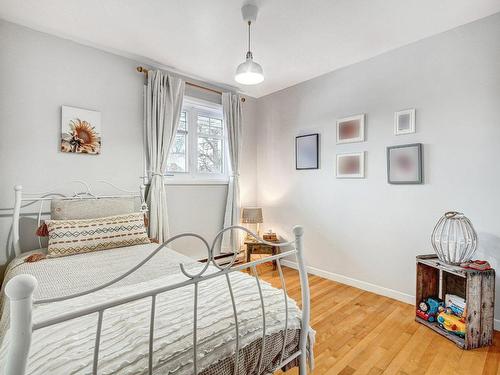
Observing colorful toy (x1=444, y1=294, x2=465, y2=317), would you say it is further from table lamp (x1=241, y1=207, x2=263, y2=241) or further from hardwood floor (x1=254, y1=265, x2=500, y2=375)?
table lamp (x1=241, y1=207, x2=263, y2=241)

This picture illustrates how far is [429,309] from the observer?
2.12 metres

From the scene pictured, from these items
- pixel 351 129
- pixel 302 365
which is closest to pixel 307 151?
pixel 351 129

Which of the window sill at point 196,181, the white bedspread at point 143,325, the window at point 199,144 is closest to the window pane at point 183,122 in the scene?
the window at point 199,144

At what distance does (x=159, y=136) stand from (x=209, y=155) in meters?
0.82

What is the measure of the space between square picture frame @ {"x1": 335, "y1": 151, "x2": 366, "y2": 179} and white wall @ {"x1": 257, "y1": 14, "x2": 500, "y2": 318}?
6 cm

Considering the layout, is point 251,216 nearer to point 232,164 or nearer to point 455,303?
point 232,164

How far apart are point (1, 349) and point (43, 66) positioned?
2358mm

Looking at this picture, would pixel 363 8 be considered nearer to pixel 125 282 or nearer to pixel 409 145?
pixel 409 145

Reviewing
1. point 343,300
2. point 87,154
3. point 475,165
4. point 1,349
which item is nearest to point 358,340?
point 343,300

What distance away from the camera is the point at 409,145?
245 centimetres

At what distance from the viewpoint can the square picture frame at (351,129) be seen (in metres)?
Answer: 2.80

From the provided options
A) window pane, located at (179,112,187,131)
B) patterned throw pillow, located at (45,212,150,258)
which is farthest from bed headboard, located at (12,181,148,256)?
window pane, located at (179,112,187,131)

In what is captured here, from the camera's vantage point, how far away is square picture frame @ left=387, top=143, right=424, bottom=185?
7.88 ft

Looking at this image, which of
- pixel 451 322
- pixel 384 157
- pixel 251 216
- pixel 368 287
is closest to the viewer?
pixel 451 322
